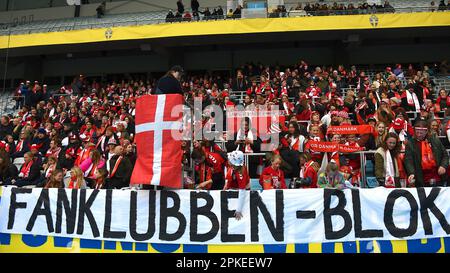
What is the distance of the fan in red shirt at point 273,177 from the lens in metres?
6.11

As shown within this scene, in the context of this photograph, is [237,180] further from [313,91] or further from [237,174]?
[313,91]

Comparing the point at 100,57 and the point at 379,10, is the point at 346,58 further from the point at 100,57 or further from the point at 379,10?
the point at 100,57

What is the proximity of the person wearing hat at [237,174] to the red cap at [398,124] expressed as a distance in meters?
3.64

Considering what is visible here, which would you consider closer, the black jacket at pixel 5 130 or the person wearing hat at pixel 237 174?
the person wearing hat at pixel 237 174

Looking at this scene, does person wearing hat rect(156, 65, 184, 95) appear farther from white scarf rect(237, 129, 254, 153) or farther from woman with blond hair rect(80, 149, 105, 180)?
white scarf rect(237, 129, 254, 153)

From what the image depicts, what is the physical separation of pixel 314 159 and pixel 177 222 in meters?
2.89

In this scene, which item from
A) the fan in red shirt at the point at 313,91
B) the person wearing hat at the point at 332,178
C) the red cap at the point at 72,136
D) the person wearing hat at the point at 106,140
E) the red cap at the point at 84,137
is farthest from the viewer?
the fan in red shirt at the point at 313,91

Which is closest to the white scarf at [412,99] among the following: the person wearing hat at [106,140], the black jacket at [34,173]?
the person wearing hat at [106,140]

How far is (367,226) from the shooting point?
4.96 meters

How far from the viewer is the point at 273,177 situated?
6.17 meters

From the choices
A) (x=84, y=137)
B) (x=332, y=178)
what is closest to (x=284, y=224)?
(x=332, y=178)

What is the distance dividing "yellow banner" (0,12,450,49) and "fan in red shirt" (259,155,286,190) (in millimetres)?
11732

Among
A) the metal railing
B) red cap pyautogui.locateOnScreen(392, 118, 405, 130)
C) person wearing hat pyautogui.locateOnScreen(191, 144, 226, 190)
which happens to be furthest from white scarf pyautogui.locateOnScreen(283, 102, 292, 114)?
the metal railing

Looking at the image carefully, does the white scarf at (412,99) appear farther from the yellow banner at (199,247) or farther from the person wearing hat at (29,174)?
the person wearing hat at (29,174)
